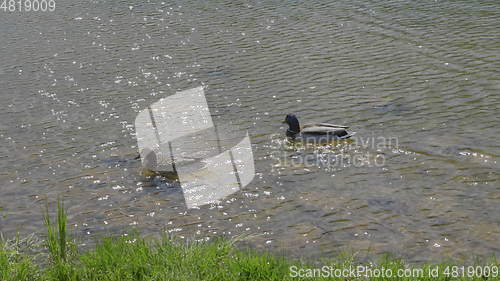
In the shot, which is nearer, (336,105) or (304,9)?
(336,105)

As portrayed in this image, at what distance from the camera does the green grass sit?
237 inches

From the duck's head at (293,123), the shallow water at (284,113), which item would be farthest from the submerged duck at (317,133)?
the shallow water at (284,113)

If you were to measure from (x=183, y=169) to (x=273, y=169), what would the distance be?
1.36 meters

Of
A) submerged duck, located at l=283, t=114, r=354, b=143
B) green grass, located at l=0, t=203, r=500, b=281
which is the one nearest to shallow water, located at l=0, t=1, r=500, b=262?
submerged duck, located at l=283, t=114, r=354, b=143

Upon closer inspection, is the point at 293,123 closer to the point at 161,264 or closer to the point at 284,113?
the point at 284,113

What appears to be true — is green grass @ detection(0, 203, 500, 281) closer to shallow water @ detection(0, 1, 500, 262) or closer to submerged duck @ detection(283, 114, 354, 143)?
shallow water @ detection(0, 1, 500, 262)

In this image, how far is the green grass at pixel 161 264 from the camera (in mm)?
6008

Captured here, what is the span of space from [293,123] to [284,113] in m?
1.12

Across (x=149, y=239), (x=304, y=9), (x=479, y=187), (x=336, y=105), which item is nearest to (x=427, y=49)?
(x=336, y=105)

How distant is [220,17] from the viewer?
62.2 feet

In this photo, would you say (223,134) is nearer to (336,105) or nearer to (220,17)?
(336,105)

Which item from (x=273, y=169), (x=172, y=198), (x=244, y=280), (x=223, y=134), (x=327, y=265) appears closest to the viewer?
(x=244, y=280)

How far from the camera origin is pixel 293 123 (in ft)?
34.7

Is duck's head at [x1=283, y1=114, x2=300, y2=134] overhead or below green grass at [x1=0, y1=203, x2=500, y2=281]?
overhead
